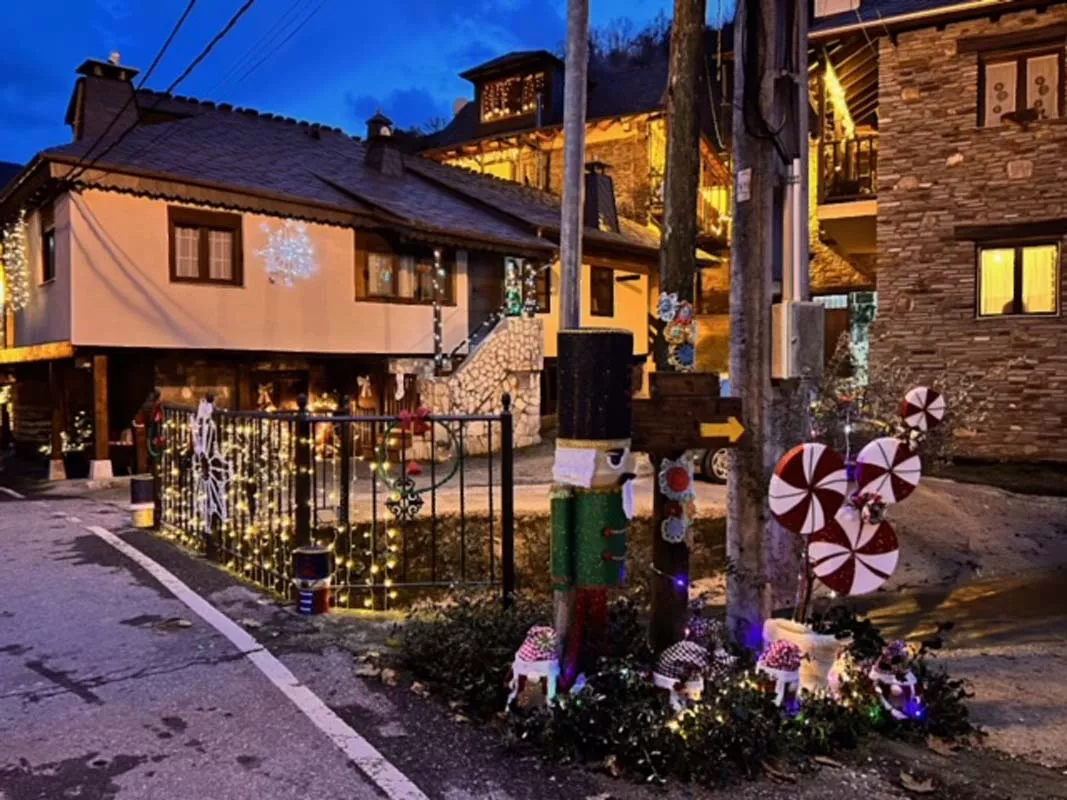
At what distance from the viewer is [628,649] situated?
15.4 ft

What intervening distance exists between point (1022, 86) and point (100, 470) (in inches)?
708

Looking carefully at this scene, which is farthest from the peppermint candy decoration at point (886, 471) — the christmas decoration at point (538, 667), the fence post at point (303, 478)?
the fence post at point (303, 478)

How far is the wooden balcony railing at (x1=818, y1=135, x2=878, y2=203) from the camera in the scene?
17.2 meters

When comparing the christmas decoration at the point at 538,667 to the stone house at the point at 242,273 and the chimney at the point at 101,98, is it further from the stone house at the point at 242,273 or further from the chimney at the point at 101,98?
the chimney at the point at 101,98

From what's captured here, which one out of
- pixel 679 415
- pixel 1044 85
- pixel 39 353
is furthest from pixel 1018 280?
pixel 39 353

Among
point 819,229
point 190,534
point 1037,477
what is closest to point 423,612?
point 190,534

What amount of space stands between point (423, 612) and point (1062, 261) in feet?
46.0

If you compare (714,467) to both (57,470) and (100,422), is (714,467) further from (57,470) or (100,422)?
(57,470)

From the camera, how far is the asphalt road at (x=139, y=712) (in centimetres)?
340

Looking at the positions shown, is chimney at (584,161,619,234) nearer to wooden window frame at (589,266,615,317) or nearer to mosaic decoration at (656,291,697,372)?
wooden window frame at (589,266,615,317)

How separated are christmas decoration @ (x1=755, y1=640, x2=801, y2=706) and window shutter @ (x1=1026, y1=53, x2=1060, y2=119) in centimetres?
1466

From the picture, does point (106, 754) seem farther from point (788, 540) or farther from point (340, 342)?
point (340, 342)

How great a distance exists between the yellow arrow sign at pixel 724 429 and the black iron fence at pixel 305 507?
5.00ft

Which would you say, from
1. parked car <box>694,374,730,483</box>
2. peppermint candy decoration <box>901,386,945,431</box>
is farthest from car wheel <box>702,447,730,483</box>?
peppermint candy decoration <box>901,386,945,431</box>
